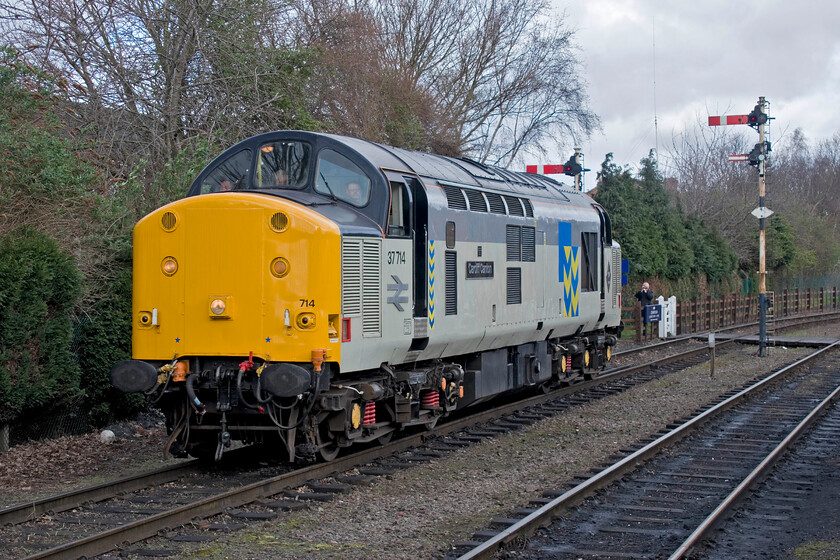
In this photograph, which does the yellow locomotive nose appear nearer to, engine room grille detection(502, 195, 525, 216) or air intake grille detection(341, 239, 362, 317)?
air intake grille detection(341, 239, 362, 317)

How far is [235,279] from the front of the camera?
30.9ft

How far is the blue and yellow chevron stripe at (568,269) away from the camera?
1573 cm

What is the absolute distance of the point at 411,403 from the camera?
11.3 meters

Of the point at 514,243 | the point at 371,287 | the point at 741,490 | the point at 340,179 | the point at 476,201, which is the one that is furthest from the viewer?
the point at 514,243

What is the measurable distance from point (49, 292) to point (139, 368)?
2.32 metres

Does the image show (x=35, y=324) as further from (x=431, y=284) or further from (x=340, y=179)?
(x=431, y=284)

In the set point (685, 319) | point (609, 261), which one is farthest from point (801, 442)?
point (685, 319)

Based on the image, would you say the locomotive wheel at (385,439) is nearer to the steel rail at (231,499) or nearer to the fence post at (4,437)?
the steel rail at (231,499)

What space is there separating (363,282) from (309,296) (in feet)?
2.48

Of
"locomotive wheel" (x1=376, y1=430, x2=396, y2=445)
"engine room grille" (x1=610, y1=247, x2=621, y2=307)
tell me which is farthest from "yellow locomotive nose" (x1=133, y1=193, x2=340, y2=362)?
"engine room grille" (x1=610, y1=247, x2=621, y2=307)

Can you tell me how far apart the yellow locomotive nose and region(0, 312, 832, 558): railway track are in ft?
4.03

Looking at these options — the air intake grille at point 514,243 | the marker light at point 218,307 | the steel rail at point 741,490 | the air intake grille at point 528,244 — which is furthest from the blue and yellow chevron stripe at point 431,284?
the steel rail at point 741,490

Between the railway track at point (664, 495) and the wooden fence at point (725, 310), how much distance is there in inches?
571

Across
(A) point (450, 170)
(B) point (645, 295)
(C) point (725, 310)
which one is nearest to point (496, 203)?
(A) point (450, 170)
